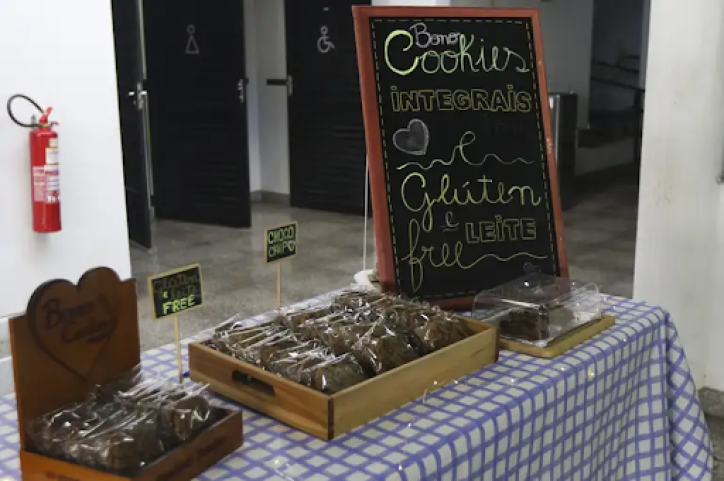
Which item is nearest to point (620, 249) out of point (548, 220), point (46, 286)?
point (548, 220)

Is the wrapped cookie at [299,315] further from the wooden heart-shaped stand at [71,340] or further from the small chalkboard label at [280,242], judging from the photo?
the wooden heart-shaped stand at [71,340]

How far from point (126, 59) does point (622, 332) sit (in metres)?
4.05

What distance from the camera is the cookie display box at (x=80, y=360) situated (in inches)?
34.0

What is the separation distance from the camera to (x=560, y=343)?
132cm

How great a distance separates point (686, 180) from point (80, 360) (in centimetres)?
204

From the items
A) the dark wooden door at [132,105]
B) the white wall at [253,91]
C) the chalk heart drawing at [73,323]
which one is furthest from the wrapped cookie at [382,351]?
the white wall at [253,91]

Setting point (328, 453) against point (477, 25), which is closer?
point (328, 453)

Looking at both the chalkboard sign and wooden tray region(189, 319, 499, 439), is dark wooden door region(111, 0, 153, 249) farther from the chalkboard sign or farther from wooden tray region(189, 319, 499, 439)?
wooden tray region(189, 319, 499, 439)

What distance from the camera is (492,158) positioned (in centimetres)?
158

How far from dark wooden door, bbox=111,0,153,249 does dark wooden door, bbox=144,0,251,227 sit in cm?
91

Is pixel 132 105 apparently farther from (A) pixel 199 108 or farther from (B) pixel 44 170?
→ (B) pixel 44 170

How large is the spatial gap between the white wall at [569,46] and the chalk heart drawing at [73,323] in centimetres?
626

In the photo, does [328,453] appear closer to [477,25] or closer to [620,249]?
[477,25]

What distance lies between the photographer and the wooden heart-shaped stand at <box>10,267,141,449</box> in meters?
0.89
